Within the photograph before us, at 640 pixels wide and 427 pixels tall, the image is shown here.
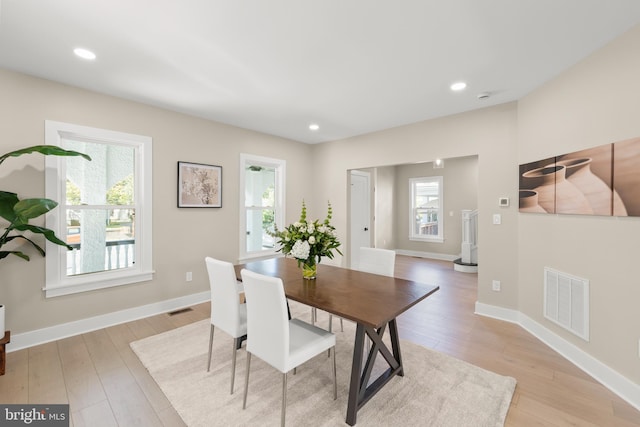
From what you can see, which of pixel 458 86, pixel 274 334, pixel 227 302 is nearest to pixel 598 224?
pixel 458 86

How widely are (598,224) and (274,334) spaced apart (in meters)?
2.63

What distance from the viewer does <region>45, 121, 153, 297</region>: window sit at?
9.14 ft

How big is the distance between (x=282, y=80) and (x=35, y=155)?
8.04 feet

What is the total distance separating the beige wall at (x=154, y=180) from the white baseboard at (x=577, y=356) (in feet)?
11.3

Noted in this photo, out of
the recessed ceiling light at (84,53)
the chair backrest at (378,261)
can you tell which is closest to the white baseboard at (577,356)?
the chair backrest at (378,261)

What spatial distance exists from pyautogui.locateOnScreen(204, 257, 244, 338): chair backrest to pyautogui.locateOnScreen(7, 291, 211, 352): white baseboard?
66.8 inches

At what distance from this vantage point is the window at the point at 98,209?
2787 mm

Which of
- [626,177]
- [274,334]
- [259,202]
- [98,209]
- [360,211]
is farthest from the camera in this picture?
[360,211]

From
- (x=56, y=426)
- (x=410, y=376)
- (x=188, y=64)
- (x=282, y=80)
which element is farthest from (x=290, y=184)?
(x=56, y=426)

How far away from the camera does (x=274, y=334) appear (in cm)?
168

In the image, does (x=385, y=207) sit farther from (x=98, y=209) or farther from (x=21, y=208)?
(x=21, y=208)

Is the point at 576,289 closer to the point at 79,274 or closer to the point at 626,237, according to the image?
the point at 626,237

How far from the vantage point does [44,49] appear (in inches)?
86.4

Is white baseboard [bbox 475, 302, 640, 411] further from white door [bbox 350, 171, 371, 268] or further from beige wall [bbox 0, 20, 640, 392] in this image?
white door [bbox 350, 171, 371, 268]
